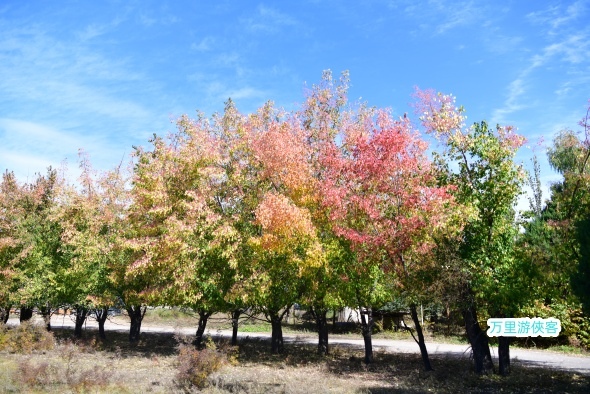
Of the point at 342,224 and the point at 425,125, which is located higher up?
the point at 425,125

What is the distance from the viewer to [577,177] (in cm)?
1334

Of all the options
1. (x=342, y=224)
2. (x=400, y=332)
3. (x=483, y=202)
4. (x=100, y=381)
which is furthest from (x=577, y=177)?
(x=400, y=332)

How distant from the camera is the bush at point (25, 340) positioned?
64.5ft

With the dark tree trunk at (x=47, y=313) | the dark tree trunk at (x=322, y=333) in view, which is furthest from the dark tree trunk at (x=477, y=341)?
the dark tree trunk at (x=47, y=313)

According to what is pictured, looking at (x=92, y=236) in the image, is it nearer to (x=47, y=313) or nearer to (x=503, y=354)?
(x=47, y=313)

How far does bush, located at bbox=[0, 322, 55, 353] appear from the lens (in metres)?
19.7

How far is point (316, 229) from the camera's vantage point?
662 inches

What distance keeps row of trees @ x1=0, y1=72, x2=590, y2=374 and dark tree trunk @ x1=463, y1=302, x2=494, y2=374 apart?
0.05 meters

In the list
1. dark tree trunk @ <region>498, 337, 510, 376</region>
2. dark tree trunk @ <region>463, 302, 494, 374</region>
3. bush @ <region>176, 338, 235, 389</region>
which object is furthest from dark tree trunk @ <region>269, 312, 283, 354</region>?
dark tree trunk @ <region>498, 337, 510, 376</region>

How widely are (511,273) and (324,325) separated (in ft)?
34.9

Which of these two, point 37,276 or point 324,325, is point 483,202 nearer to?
point 324,325

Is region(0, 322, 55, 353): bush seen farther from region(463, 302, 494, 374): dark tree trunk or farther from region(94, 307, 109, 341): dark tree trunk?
region(463, 302, 494, 374): dark tree trunk

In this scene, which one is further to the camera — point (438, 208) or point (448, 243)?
point (448, 243)

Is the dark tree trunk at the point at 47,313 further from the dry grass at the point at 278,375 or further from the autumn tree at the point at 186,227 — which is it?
the autumn tree at the point at 186,227
